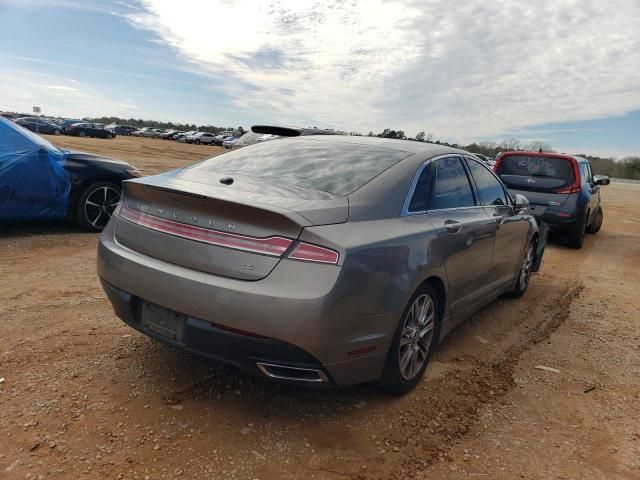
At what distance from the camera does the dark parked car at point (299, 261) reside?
248cm

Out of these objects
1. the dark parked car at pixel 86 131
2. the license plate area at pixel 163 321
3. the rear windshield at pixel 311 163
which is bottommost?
the dark parked car at pixel 86 131

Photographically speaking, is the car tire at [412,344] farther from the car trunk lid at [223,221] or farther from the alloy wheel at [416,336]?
the car trunk lid at [223,221]

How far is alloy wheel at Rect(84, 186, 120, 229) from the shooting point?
6.84 m

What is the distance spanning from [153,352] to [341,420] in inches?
56.9

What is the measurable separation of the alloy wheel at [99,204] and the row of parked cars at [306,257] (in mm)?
3799

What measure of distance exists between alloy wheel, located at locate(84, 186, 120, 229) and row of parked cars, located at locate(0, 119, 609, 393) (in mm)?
3799

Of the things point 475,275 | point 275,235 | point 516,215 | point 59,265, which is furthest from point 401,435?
point 59,265

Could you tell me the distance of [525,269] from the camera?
5695 mm

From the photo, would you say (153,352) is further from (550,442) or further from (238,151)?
(550,442)

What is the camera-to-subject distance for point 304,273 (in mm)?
2459

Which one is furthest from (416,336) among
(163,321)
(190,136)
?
(190,136)

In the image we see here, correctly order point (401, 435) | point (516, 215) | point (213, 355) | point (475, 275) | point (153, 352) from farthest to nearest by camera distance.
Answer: point (516, 215)
point (475, 275)
point (153, 352)
point (401, 435)
point (213, 355)

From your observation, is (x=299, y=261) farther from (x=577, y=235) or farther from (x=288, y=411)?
(x=577, y=235)

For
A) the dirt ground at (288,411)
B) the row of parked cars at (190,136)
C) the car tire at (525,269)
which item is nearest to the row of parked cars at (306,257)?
the dirt ground at (288,411)
